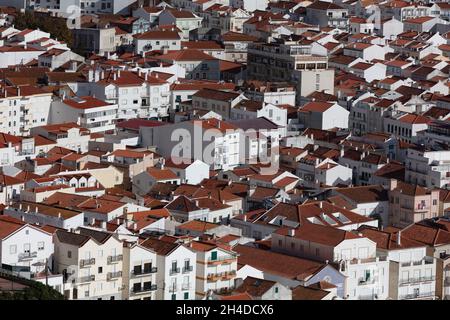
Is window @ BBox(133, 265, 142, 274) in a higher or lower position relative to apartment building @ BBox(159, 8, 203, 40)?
higher

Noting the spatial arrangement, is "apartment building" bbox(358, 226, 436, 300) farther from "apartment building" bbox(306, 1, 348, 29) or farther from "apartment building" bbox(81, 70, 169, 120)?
"apartment building" bbox(306, 1, 348, 29)

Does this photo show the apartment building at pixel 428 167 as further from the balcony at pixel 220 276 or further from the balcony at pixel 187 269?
the balcony at pixel 187 269

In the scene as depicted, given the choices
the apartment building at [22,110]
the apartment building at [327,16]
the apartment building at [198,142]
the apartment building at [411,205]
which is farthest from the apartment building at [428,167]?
the apartment building at [327,16]

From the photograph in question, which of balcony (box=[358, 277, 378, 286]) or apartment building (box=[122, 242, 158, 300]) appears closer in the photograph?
apartment building (box=[122, 242, 158, 300])

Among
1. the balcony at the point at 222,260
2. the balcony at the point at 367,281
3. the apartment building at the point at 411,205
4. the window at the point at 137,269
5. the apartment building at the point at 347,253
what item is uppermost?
the balcony at the point at 222,260

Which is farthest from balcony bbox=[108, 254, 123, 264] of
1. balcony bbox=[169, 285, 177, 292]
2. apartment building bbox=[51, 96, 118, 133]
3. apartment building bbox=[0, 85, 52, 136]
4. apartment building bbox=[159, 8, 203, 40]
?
apartment building bbox=[159, 8, 203, 40]
